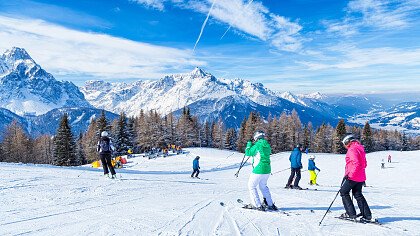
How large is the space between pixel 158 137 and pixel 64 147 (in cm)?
2547

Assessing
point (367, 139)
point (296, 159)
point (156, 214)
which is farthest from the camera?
point (367, 139)

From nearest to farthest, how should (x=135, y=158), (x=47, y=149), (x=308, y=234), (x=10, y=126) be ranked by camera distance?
1. (x=308, y=234)
2. (x=135, y=158)
3. (x=10, y=126)
4. (x=47, y=149)

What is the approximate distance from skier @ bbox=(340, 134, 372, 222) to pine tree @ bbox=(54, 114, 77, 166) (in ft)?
185

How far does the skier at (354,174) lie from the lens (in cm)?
789

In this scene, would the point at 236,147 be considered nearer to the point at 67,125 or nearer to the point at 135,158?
the point at 135,158

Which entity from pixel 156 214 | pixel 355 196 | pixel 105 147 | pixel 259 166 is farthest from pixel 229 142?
pixel 156 214

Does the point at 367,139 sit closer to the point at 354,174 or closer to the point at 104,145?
the point at 104,145

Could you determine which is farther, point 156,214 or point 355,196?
point 156,214

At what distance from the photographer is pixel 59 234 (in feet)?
20.7

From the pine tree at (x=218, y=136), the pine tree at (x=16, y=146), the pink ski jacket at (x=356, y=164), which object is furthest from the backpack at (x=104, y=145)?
the pine tree at (x=218, y=136)

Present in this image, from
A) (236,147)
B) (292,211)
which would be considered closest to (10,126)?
(236,147)

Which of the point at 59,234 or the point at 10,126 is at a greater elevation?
the point at 10,126

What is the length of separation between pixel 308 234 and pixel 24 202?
7.60 metres

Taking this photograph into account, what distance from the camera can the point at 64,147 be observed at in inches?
2255
